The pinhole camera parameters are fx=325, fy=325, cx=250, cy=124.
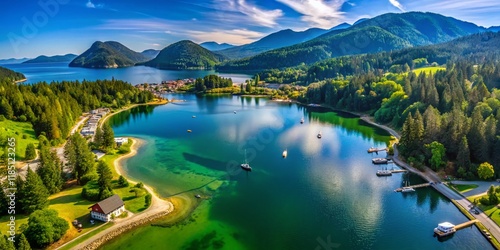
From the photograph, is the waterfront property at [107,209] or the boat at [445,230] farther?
the waterfront property at [107,209]

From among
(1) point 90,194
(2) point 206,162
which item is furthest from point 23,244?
(2) point 206,162

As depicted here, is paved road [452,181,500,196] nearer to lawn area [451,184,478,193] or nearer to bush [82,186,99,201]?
lawn area [451,184,478,193]

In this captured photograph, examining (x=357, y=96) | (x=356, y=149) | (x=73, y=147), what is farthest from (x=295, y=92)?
(x=73, y=147)

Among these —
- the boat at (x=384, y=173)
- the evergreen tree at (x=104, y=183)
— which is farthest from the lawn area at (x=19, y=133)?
the boat at (x=384, y=173)

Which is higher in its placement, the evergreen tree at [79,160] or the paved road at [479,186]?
the evergreen tree at [79,160]

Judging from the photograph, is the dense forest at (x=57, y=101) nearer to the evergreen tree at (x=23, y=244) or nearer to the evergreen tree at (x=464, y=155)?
the evergreen tree at (x=23, y=244)

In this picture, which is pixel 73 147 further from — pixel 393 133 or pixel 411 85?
pixel 411 85
